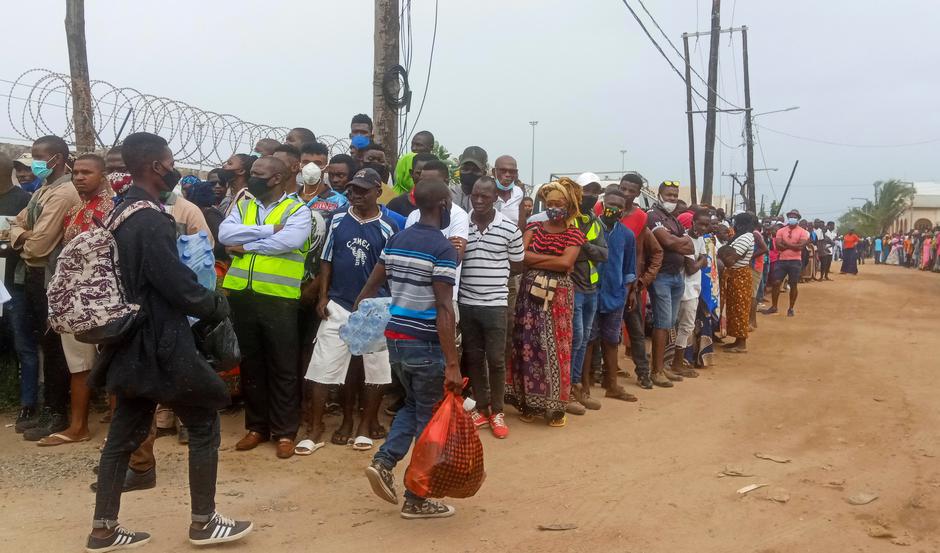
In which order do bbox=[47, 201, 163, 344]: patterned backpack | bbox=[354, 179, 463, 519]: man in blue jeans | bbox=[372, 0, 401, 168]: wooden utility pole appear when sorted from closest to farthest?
A: bbox=[47, 201, 163, 344]: patterned backpack < bbox=[354, 179, 463, 519]: man in blue jeans < bbox=[372, 0, 401, 168]: wooden utility pole

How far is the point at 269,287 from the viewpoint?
5.38 metres

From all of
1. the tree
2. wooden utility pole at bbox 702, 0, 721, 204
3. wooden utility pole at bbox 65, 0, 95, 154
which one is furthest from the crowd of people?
the tree

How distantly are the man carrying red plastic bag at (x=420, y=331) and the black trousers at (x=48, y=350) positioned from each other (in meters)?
3.01

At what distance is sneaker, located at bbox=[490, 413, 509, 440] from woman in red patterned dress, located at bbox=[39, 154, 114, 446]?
9.65 ft

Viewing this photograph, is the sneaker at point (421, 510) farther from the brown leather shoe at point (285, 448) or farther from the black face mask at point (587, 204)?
the black face mask at point (587, 204)

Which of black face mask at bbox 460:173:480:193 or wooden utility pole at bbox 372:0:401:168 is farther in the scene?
wooden utility pole at bbox 372:0:401:168

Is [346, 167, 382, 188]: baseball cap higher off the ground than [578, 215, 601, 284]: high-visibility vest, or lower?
higher

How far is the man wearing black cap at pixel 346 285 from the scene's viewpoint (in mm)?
5535

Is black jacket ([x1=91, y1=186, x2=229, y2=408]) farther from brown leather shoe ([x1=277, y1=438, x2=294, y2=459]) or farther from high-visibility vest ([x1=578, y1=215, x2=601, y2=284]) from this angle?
high-visibility vest ([x1=578, y1=215, x2=601, y2=284])

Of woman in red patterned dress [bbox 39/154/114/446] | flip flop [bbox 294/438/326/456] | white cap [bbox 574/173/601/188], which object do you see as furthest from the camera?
white cap [bbox 574/173/601/188]

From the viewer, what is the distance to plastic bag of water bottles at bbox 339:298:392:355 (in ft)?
14.3

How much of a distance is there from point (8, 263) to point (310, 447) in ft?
9.20

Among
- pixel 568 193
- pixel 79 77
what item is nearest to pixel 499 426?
pixel 568 193

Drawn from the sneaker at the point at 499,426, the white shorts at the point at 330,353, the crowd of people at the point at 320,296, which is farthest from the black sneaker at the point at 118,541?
the sneaker at the point at 499,426
